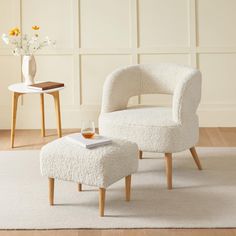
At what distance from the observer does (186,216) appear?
3.48m

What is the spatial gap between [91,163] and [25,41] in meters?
2.50

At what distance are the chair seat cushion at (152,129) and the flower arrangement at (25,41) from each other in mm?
1350

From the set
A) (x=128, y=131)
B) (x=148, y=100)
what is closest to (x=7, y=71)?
(x=148, y=100)

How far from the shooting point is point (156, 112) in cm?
434

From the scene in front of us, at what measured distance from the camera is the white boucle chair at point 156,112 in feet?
13.4

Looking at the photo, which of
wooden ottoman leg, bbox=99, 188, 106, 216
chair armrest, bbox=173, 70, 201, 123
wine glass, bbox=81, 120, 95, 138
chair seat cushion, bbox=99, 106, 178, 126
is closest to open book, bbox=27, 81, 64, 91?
Answer: chair seat cushion, bbox=99, 106, 178, 126

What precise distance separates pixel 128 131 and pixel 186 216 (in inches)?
35.0

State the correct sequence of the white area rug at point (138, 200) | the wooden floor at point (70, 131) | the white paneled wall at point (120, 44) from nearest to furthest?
the wooden floor at point (70, 131)
the white area rug at point (138, 200)
the white paneled wall at point (120, 44)

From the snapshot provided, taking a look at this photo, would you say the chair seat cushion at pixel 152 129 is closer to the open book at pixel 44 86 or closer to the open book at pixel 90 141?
the open book at pixel 90 141

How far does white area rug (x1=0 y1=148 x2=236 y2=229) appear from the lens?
3.41m

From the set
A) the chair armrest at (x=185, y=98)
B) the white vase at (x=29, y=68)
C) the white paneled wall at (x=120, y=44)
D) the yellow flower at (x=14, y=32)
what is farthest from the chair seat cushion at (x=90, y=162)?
the white paneled wall at (x=120, y=44)

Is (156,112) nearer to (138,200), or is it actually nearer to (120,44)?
(138,200)

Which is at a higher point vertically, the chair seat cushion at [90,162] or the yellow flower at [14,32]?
the yellow flower at [14,32]

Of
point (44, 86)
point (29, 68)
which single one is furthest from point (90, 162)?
point (29, 68)
